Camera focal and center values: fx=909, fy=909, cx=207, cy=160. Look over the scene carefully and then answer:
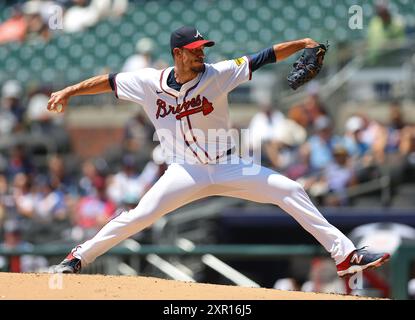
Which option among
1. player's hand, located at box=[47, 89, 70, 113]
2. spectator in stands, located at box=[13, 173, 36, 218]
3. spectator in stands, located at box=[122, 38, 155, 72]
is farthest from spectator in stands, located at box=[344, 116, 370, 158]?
player's hand, located at box=[47, 89, 70, 113]

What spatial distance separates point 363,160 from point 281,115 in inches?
54.6

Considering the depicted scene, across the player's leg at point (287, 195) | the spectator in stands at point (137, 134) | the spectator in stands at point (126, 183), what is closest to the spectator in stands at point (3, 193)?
the spectator in stands at point (126, 183)

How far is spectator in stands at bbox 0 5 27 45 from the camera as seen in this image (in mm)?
14125

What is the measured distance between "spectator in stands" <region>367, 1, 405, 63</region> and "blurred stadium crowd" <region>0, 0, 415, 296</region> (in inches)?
0.5

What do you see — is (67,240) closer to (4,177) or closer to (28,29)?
(4,177)

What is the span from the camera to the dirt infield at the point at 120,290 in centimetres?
533

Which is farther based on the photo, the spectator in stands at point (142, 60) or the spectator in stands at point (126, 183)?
the spectator in stands at point (142, 60)

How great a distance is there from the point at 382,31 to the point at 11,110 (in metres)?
5.23

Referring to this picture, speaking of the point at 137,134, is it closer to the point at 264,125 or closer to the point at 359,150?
the point at 264,125

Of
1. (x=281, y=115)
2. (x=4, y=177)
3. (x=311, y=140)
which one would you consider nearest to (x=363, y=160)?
(x=311, y=140)

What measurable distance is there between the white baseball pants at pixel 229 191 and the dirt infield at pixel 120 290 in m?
0.33

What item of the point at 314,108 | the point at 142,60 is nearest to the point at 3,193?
the point at 142,60

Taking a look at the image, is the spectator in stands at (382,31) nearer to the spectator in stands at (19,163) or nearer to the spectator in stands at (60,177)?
the spectator in stands at (60,177)
